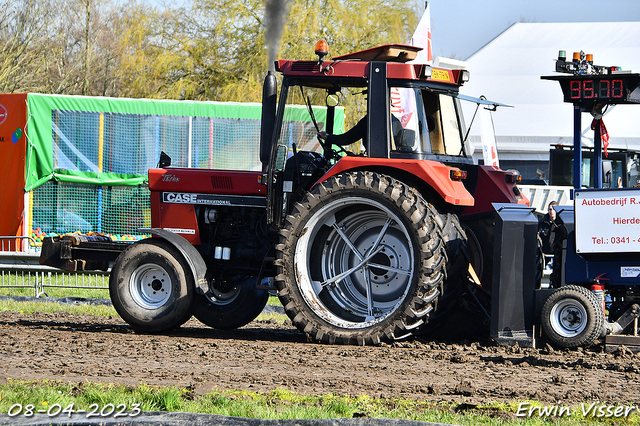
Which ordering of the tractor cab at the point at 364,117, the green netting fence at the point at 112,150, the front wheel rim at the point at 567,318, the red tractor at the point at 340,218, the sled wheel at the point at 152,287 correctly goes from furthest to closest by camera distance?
the green netting fence at the point at 112,150, the sled wheel at the point at 152,287, the tractor cab at the point at 364,117, the red tractor at the point at 340,218, the front wheel rim at the point at 567,318

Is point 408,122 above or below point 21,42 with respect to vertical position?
below

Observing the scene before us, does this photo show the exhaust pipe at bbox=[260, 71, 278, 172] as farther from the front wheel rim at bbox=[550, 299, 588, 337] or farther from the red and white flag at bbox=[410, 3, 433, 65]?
the red and white flag at bbox=[410, 3, 433, 65]

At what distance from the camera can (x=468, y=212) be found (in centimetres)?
761

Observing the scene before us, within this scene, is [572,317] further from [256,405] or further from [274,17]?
[274,17]

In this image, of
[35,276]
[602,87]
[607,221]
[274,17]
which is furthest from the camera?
[274,17]

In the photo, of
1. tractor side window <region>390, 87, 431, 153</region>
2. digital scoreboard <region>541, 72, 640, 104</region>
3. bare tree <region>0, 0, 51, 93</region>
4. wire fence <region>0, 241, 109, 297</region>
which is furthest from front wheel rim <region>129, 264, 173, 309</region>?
bare tree <region>0, 0, 51, 93</region>

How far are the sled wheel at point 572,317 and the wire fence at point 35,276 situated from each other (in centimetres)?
835

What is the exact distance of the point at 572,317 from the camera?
6.41 m

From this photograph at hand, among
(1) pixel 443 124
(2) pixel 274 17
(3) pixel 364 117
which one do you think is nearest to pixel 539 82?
(2) pixel 274 17

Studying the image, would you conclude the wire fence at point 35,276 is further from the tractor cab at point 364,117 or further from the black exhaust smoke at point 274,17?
the tractor cab at point 364,117

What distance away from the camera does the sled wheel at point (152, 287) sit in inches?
304

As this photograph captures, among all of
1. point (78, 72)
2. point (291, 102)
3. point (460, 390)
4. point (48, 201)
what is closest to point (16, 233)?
point (48, 201)

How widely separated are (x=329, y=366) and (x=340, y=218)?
186 centimetres

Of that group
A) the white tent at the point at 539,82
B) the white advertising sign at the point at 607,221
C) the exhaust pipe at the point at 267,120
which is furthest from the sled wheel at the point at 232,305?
the white tent at the point at 539,82
